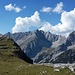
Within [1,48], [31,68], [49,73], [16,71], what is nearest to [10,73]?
[16,71]

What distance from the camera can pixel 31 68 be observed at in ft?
280

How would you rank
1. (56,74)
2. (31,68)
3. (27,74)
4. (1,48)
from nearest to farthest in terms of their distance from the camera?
(56,74) < (27,74) < (31,68) < (1,48)

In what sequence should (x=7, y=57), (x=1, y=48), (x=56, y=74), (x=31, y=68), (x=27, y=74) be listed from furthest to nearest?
(x=1, y=48) → (x=7, y=57) → (x=31, y=68) → (x=27, y=74) → (x=56, y=74)

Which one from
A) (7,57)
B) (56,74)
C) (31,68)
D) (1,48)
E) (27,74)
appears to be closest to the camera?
(56,74)

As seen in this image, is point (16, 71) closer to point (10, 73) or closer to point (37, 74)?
point (10, 73)

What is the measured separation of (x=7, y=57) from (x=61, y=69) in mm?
83706

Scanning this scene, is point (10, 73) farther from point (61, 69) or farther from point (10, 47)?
point (10, 47)

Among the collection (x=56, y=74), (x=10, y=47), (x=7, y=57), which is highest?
(x=10, y=47)

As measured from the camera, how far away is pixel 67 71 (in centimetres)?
7231

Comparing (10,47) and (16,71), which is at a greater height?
(10,47)

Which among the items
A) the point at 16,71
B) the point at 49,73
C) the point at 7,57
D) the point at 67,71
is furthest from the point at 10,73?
the point at 7,57

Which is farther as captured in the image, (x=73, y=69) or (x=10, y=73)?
(x=10, y=73)

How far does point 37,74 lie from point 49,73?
161 inches

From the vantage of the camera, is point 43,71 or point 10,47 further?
point 10,47
